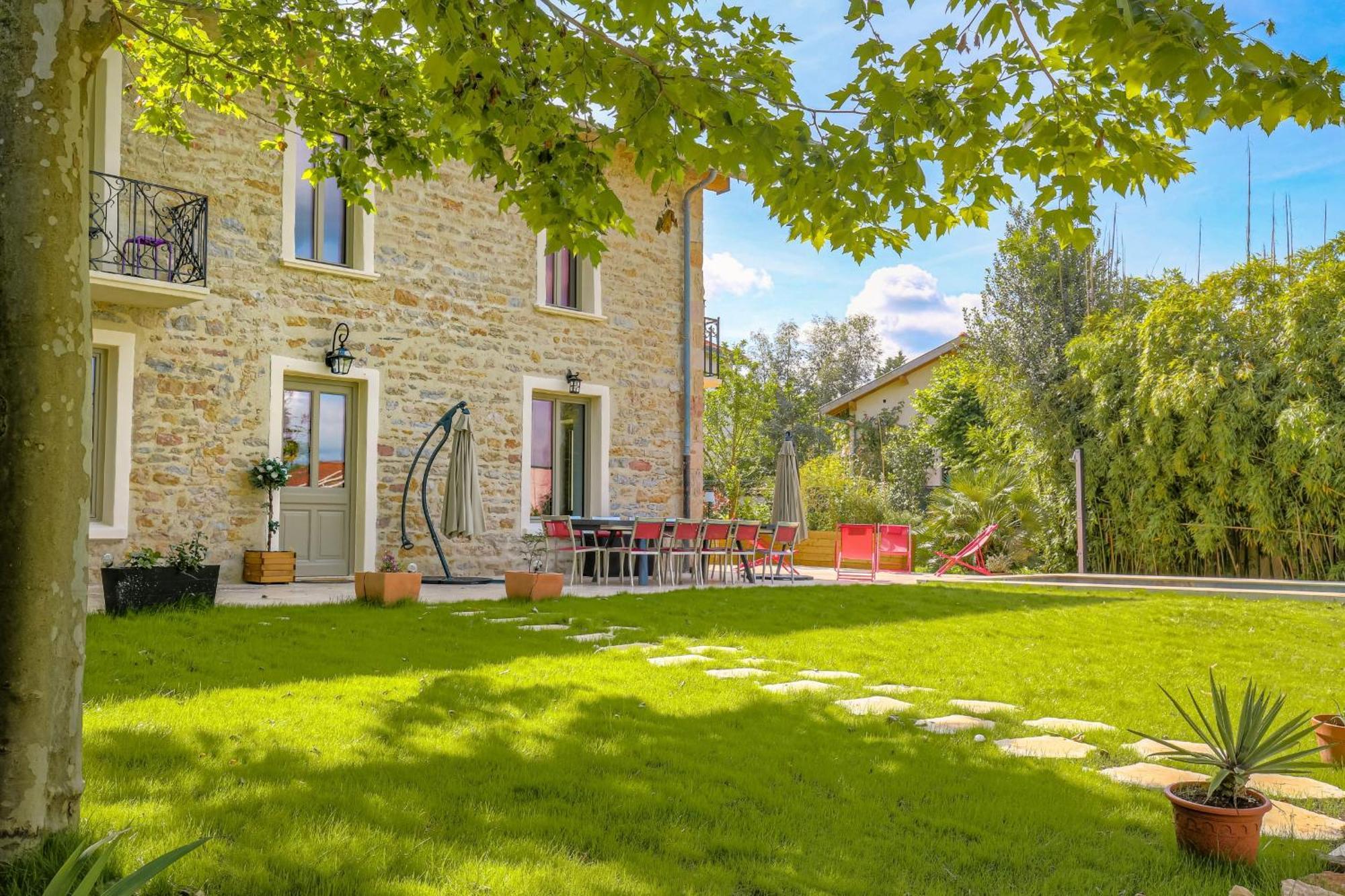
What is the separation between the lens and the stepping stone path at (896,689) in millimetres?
4672

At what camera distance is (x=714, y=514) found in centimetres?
1939

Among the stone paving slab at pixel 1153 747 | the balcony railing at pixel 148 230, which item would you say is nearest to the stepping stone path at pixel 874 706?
the stone paving slab at pixel 1153 747

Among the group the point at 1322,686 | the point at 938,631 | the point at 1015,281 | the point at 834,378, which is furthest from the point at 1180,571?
the point at 834,378

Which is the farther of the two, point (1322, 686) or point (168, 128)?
point (168, 128)

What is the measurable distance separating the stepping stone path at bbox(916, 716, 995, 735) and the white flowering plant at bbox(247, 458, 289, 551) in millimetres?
7419

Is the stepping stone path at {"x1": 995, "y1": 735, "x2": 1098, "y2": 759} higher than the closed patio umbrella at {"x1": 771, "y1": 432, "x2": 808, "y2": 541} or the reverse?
the reverse

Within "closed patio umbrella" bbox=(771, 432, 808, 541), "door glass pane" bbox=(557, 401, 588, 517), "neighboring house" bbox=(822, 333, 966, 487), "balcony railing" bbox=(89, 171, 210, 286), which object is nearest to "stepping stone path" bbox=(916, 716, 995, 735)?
"balcony railing" bbox=(89, 171, 210, 286)

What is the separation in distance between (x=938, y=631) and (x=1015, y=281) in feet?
39.2

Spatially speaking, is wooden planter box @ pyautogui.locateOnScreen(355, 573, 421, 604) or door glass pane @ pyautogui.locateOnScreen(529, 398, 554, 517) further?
door glass pane @ pyautogui.locateOnScreen(529, 398, 554, 517)

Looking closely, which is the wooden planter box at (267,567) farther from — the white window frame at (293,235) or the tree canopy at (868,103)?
the tree canopy at (868,103)

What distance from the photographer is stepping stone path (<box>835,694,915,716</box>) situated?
4176 mm

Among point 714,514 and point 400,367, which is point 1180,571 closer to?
point 714,514

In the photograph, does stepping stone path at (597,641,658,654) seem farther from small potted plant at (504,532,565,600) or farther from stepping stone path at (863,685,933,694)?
small potted plant at (504,532,565,600)

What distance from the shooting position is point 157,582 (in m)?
6.66
